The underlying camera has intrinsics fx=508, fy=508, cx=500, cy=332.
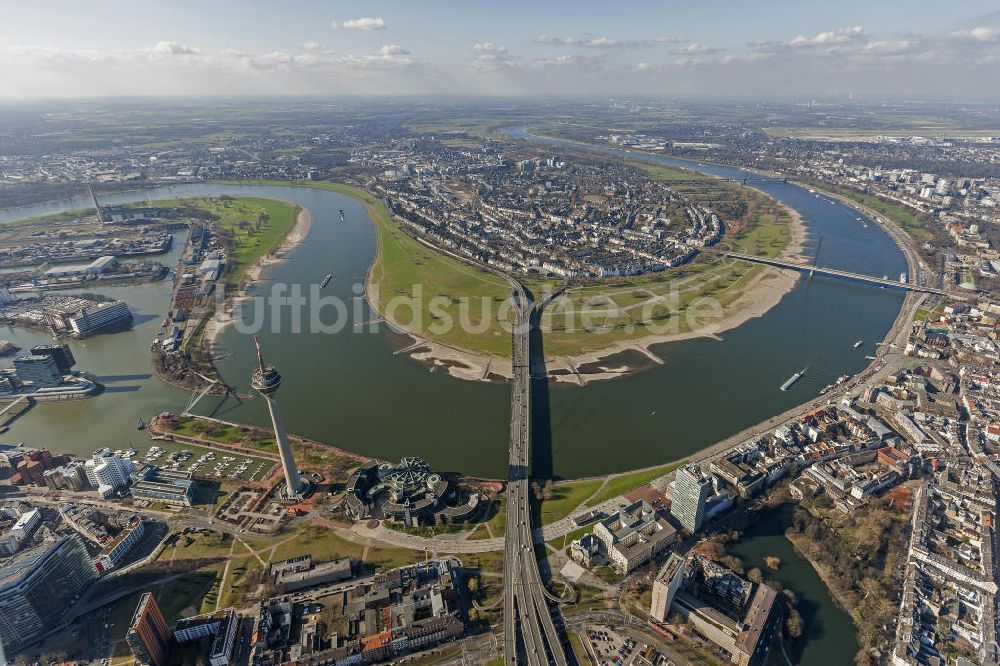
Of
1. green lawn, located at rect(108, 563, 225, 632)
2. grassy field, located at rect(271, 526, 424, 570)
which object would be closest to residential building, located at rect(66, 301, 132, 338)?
green lawn, located at rect(108, 563, 225, 632)

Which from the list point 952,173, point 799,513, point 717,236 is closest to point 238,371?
point 799,513

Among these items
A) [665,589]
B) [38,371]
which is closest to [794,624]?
[665,589]

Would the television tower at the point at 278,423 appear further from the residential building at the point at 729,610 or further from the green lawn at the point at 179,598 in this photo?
the residential building at the point at 729,610

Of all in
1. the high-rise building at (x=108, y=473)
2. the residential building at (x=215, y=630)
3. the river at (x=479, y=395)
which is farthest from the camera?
the river at (x=479, y=395)

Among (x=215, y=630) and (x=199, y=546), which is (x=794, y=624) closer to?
(x=215, y=630)

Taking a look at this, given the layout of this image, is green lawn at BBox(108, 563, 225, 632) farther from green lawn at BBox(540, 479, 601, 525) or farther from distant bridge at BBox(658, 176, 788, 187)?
distant bridge at BBox(658, 176, 788, 187)

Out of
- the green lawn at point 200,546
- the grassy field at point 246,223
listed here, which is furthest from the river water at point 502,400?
the grassy field at point 246,223
